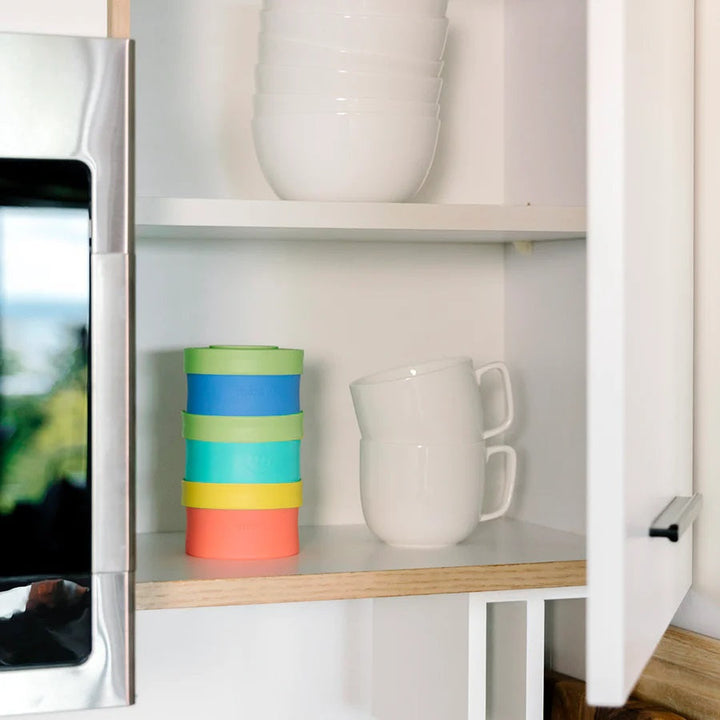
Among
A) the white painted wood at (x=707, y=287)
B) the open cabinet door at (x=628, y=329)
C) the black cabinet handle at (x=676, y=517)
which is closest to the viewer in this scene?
the open cabinet door at (x=628, y=329)

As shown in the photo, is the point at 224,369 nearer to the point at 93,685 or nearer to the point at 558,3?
the point at 93,685

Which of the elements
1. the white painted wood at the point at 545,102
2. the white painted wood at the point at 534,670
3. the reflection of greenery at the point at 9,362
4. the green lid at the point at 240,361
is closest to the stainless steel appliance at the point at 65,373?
the reflection of greenery at the point at 9,362

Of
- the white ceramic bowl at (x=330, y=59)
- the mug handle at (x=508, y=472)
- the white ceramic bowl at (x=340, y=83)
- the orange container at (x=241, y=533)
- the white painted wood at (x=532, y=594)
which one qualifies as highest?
the white ceramic bowl at (x=330, y=59)

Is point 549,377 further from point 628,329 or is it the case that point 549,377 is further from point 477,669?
point 628,329

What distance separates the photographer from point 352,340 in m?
1.47

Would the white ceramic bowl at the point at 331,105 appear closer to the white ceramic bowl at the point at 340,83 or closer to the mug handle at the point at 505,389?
the white ceramic bowl at the point at 340,83

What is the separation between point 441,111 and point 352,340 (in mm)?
314

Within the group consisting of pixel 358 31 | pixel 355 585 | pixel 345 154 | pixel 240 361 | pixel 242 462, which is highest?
pixel 358 31

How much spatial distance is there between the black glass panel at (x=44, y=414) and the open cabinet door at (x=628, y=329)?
0.44m

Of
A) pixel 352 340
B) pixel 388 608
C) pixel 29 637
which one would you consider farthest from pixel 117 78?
pixel 388 608

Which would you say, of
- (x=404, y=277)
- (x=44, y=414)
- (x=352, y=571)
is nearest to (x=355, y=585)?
(x=352, y=571)

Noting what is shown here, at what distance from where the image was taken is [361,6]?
47.9 inches

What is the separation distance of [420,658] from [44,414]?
584 mm

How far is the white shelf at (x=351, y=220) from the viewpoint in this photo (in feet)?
3.74
